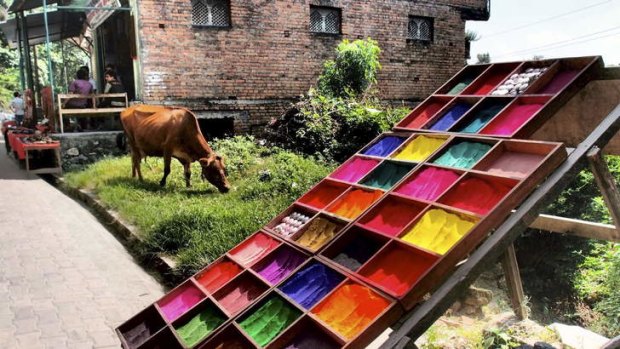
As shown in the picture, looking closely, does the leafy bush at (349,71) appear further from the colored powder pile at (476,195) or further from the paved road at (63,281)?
the colored powder pile at (476,195)

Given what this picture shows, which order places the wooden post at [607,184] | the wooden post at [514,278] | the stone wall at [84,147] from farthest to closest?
the stone wall at [84,147], the wooden post at [514,278], the wooden post at [607,184]

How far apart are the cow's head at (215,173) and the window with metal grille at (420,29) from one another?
28.4 feet

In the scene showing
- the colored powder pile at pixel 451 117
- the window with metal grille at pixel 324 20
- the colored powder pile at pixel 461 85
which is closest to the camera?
the colored powder pile at pixel 451 117

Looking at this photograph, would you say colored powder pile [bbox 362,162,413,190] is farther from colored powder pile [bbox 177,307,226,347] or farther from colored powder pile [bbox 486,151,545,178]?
colored powder pile [bbox 177,307,226,347]

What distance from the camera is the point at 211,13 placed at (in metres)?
11.5

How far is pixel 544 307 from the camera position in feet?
30.9

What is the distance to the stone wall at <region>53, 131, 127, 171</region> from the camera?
36.6 feet

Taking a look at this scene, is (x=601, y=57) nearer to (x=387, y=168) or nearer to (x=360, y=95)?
(x=387, y=168)

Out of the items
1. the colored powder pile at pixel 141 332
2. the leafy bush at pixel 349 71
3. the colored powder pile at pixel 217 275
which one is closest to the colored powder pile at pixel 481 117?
the colored powder pile at pixel 217 275

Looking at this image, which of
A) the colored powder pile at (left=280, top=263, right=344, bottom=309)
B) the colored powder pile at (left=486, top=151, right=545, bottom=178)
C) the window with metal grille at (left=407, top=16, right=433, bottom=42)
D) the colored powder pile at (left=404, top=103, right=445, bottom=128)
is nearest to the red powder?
the colored powder pile at (left=404, top=103, right=445, bottom=128)

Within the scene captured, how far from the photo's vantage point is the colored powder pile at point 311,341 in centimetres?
257

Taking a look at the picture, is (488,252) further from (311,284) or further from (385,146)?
(385,146)

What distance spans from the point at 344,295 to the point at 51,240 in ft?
17.2

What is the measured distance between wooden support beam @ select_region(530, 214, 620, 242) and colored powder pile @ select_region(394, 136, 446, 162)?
1483 mm
